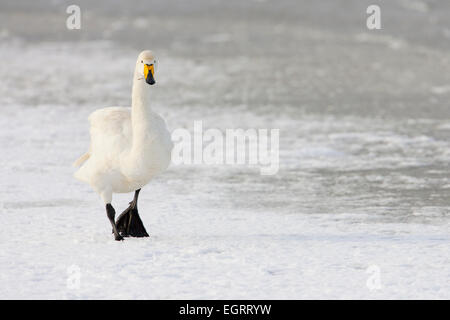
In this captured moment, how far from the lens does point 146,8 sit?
26062mm

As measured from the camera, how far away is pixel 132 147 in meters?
6.86

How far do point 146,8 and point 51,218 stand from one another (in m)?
18.8

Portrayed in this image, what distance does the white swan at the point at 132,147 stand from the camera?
6793mm

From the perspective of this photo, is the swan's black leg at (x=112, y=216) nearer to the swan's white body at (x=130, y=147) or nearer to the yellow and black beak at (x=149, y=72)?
the swan's white body at (x=130, y=147)

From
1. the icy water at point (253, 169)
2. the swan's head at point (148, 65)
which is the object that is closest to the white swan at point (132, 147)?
the swan's head at point (148, 65)

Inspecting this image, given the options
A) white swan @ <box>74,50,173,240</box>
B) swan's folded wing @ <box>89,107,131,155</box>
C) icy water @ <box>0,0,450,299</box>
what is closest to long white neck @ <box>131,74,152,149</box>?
white swan @ <box>74,50,173,240</box>

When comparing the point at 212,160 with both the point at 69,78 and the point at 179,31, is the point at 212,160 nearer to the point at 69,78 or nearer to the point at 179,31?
the point at 69,78

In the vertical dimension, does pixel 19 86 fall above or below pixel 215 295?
above

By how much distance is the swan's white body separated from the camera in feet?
22.3

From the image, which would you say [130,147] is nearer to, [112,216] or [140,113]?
[140,113]

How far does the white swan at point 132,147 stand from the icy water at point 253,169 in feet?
1.49

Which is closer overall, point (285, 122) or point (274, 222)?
point (274, 222)

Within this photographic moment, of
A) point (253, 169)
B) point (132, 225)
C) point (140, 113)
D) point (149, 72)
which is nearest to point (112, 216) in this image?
point (132, 225)
